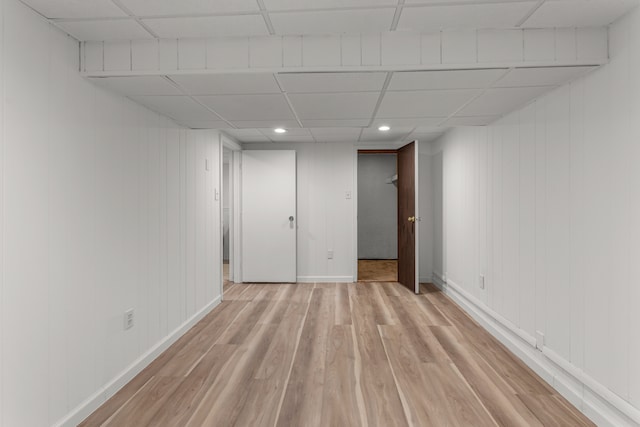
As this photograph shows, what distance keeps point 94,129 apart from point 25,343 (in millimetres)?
1128

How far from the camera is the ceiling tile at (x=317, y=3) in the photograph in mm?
1496

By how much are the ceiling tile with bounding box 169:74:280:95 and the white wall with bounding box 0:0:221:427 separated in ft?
1.67

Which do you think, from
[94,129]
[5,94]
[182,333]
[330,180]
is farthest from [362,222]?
[5,94]

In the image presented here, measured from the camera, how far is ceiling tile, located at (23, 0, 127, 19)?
1.49 metres

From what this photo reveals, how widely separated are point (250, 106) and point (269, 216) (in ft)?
8.77

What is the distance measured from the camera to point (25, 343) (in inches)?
59.7

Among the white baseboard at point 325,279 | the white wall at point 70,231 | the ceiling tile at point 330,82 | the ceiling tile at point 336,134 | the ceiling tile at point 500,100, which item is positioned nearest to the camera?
the white wall at point 70,231

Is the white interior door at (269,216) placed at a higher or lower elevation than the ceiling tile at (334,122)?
lower

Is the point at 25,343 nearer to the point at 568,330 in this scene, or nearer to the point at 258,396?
the point at 258,396

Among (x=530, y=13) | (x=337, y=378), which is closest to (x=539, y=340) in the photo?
(x=337, y=378)

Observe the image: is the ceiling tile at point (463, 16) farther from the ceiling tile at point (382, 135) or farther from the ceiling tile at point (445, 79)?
the ceiling tile at point (382, 135)

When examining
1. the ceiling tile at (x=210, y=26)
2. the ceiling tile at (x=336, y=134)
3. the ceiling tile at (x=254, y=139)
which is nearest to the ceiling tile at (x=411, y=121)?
the ceiling tile at (x=336, y=134)

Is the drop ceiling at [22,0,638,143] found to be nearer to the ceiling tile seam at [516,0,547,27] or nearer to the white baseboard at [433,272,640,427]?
the ceiling tile seam at [516,0,547,27]

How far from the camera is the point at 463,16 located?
5.34 feet
